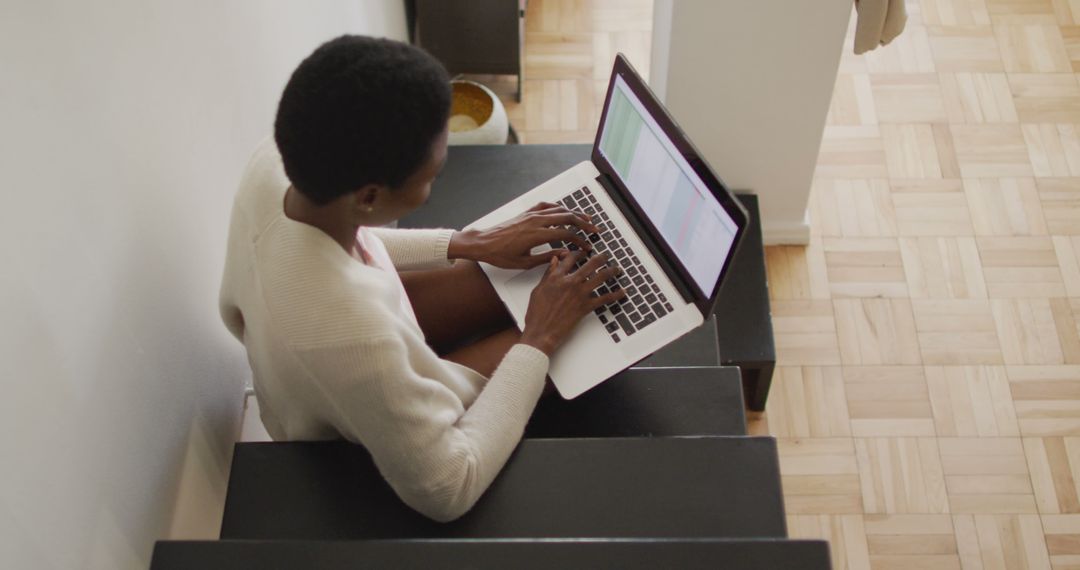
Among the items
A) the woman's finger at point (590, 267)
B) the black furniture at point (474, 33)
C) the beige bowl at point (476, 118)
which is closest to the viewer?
the woman's finger at point (590, 267)

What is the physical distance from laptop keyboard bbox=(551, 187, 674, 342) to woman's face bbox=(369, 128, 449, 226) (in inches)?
16.7

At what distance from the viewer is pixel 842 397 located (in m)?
2.24

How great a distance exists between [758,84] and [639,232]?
30.0 inches

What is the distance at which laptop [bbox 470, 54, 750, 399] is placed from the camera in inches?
56.1

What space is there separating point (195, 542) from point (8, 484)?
205mm

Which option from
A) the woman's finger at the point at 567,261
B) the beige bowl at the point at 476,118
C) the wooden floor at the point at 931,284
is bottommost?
the wooden floor at the point at 931,284

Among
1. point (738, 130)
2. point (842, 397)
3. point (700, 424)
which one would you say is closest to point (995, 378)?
point (842, 397)

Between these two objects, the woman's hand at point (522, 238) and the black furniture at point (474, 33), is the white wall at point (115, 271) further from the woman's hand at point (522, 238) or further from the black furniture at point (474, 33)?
the black furniture at point (474, 33)

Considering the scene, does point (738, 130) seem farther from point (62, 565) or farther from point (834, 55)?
point (62, 565)

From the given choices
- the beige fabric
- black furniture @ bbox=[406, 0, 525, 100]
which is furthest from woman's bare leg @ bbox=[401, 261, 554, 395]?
black furniture @ bbox=[406, 0, 525, 100]

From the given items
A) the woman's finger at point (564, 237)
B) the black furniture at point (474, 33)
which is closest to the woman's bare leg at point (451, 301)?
the woman's finger at point (564, 237)

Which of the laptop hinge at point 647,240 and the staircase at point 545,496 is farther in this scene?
the laptop hinge at point 647,240

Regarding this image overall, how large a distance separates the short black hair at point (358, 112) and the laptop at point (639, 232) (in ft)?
1.57

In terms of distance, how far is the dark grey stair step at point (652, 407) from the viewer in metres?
1.41
